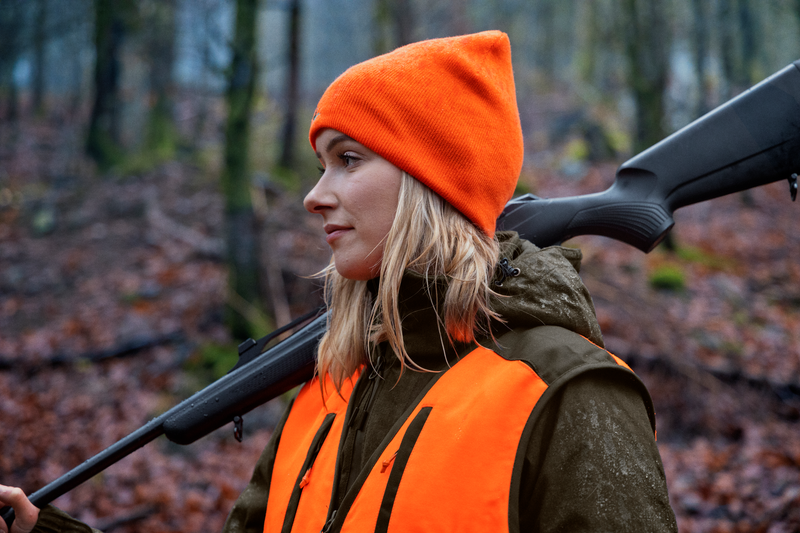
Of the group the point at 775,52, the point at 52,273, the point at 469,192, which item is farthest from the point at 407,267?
the point at 775,52

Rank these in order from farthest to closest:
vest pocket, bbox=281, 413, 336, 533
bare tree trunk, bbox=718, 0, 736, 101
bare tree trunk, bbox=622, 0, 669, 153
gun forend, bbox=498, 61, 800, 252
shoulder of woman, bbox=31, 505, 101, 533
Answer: bare tree trunk, bbox=718, 0, 736, 101 < bare tree trunk, bbox=622, 0, 669, 153 < shoulder of woman, bbox=31, 505, 101, 533 < gun forend, bbox=498, 61, 800, 252 < vest pocket, bbox=281, 413, 336, 533

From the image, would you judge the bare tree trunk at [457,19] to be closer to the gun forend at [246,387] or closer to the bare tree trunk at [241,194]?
the bare tree trunk at [241,194]

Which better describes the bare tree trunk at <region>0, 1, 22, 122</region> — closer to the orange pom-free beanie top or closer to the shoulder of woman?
the shoulder of woman

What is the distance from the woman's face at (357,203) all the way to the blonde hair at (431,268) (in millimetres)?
45

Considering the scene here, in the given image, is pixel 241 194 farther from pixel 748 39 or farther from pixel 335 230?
pixel 748 39

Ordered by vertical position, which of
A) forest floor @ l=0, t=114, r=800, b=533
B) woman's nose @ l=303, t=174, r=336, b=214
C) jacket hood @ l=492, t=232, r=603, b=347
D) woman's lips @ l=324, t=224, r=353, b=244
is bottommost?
forest floor @ l=0, t=114, r=800, b=533

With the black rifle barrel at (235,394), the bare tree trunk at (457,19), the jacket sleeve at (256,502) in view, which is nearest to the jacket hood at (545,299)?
the black rifle barrel at (235,394)

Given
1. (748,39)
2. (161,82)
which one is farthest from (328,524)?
(748,39)

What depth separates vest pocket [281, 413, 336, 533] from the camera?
1.60m

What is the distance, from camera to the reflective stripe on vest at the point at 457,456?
1.22 metres

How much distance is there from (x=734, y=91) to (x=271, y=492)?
18823 mm

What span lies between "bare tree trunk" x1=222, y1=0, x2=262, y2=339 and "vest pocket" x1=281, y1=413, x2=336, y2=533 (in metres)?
5.26

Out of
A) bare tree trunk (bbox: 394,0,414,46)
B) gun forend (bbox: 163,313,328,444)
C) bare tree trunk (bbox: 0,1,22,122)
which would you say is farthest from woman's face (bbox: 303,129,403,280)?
bare tree trunk (bbox: 0,1,22,122)

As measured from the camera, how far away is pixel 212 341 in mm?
6898
